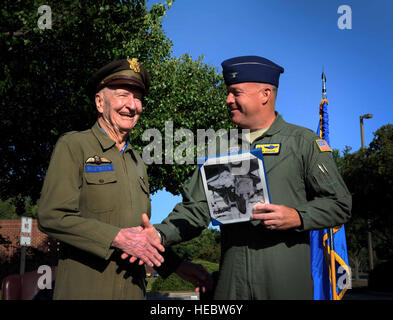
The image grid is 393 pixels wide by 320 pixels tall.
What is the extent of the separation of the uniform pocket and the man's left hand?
1.20 meters

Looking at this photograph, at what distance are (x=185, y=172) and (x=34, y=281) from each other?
1313 cm

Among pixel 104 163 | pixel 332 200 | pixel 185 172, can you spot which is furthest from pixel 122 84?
pixel 185 172

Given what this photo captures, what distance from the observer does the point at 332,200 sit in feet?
9.45

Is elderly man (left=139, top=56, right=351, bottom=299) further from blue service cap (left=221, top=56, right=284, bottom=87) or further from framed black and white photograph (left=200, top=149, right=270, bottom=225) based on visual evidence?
framed black and white photograph (left=200, top=149, right=270, bottom=225)

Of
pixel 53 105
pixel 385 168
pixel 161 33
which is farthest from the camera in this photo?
pixel 385 168

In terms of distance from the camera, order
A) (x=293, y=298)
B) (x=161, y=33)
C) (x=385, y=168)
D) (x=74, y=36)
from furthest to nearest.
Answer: (x=385, y=168) < (x=161, y=33) < (x=74, y=36) < (x=293, y=298)

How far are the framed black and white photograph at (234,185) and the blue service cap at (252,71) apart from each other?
2.51 feet

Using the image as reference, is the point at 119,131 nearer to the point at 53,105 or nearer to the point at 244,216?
the point at 244,216

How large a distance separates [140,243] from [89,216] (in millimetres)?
476

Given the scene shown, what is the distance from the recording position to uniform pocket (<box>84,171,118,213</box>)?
3205 mm

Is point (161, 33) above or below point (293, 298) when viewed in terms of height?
above

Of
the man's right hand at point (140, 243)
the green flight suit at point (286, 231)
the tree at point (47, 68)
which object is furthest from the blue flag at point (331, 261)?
the tree at point (47, 68)

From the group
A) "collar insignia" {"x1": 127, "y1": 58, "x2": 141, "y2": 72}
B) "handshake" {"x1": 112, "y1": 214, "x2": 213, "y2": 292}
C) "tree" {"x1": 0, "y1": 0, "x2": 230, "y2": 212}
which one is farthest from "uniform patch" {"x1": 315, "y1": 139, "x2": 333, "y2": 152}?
"tree" {"x1": 0, "y1": 0, "x2": 230, "y2": 212}

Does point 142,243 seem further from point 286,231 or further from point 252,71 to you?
point 252,71
